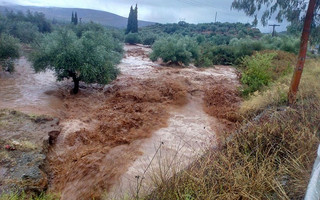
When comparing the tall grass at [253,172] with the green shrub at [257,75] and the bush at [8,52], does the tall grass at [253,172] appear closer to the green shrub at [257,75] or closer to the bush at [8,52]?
the green shrub at [257,75]

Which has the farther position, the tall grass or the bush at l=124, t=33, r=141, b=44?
the bush at l=124, t=33, r=141, b=44

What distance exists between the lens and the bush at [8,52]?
14351 mm

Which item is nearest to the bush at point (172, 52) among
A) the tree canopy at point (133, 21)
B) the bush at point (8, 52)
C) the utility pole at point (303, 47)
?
the bush at point (8, 52)

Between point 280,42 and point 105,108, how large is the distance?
988 inches

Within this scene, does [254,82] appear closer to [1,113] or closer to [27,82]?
[1,113]

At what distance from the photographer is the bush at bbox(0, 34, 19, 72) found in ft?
47.1

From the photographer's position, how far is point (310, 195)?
218 cm

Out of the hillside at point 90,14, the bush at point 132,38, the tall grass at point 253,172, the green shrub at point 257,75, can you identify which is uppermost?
the hillside at point 90,14

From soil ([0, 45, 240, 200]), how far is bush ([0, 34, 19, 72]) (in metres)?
0.86

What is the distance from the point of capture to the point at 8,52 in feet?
49.1

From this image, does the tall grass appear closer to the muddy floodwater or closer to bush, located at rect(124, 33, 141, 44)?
the muddy floodwater

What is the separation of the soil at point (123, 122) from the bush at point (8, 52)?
2.83ft

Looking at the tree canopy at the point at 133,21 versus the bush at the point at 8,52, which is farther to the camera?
the tree canopy at the point at 133,21

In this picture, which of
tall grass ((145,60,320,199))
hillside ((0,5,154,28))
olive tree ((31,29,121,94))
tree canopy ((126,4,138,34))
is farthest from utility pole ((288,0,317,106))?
hillside ((0,5,154,28))
